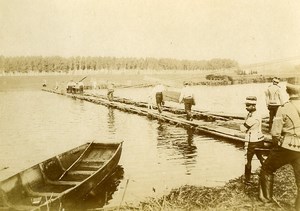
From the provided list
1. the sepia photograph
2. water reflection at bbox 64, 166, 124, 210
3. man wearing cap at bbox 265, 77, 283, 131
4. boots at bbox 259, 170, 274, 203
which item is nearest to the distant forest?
man wearing cap at bbox 265, 77, 283, 131

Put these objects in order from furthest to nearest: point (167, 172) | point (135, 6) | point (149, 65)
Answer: point (149, 65), point (167, 172), point (135, 6)

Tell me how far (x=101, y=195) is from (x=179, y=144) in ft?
11.6

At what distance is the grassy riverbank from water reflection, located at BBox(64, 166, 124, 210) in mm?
804

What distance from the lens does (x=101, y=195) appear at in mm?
5730

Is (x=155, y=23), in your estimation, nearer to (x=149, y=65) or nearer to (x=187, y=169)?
(x=187, y=169)

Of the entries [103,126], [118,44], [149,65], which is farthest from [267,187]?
[149,65]

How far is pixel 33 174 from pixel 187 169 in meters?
2.99

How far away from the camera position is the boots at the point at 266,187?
12.5ft

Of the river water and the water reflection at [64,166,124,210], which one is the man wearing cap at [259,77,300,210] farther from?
the water reflection at [64,166,124,210]

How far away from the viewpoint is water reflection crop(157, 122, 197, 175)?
734 centimetres

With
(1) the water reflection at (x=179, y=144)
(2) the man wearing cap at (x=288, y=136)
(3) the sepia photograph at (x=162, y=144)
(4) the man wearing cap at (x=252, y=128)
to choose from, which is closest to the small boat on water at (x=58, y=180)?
(3) the sepia photograph at (x=162, y=144)

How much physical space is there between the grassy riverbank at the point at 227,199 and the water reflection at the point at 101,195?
2.64ft

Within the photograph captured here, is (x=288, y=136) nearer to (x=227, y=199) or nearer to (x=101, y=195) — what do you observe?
(x=227, y=199)

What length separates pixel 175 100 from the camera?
767 inches
